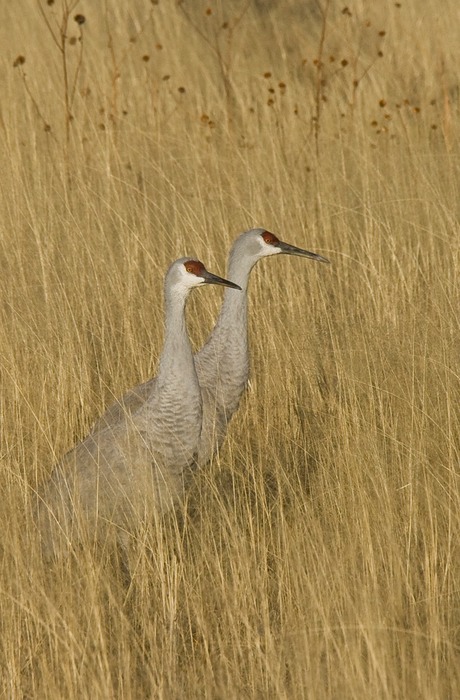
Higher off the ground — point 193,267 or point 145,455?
point 193,267

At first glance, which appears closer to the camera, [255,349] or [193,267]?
[193,267]

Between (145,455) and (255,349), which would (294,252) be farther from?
(145,455)

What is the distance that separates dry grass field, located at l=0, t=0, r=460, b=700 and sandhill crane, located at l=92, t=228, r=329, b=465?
6.1 inches

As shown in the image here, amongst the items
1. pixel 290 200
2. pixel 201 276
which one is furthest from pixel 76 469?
pixel 290 200

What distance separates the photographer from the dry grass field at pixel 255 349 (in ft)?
10.5

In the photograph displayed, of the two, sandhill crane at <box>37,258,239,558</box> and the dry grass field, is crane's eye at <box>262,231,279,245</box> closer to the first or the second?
the dry grass field

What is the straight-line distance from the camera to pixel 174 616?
133 inches

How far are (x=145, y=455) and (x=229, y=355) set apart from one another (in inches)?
34.2

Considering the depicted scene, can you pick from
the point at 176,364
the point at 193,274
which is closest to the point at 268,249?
the point at 193,274

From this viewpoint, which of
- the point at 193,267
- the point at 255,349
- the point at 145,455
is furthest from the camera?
the point at 255,349

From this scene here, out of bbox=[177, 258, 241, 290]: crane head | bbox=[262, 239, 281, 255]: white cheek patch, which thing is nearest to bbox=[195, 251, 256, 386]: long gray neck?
bbox=[262, 239, 281, 255]: white cheek patch

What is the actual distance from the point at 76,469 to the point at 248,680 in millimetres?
985

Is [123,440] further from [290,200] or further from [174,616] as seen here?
[290,200]

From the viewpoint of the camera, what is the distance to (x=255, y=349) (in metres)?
5.26
